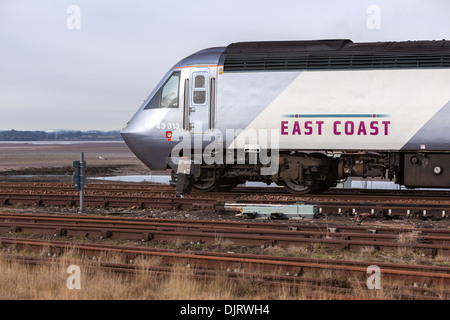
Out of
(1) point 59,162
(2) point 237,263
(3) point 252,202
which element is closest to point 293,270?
(2) point 237,263

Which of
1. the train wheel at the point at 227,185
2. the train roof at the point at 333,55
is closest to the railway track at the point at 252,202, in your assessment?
the train wheel at the point at 227,185

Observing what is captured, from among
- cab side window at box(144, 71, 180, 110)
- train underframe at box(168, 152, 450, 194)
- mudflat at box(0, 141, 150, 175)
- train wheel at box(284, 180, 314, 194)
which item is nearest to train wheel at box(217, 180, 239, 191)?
train underframe at box(168, 152, 450, 194)

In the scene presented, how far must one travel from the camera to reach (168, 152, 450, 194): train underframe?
15297mm

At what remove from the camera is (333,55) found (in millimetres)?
15742

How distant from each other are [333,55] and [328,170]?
10.3 feet

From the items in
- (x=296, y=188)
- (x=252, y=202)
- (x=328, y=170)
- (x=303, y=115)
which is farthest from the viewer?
(x=296, y=188)

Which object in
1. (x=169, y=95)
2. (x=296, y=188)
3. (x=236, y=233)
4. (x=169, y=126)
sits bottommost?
(x=236, y=233)

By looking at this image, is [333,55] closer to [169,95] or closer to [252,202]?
[252,202]

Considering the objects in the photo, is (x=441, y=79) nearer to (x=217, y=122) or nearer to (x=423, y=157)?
(x=423, y=157)

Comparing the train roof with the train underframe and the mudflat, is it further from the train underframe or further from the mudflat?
the mudflat

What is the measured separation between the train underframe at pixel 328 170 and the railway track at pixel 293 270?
7.38 m

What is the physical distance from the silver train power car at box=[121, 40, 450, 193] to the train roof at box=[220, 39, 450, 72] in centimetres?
3

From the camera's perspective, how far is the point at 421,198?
640 inches

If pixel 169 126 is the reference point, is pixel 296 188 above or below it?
below
